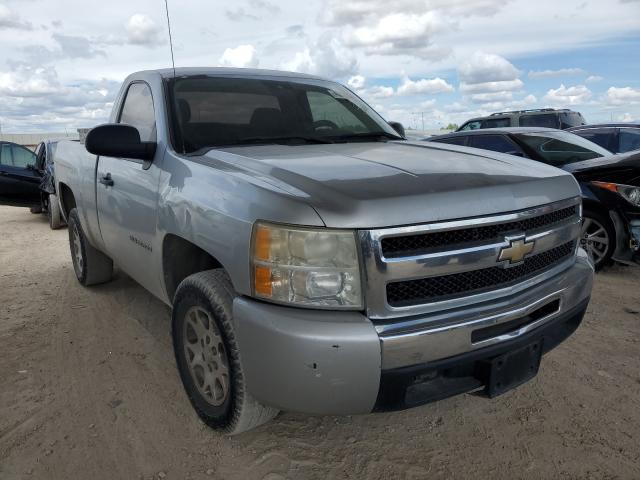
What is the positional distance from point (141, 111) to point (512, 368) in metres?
2.77

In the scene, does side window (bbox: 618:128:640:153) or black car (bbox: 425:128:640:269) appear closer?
black car (bbox: 425:128:640:269)

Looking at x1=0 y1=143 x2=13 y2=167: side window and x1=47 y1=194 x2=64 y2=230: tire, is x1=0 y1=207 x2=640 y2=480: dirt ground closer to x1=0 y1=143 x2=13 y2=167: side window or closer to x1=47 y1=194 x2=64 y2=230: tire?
x1=47 y1=194 x2=64 y2=230: tire

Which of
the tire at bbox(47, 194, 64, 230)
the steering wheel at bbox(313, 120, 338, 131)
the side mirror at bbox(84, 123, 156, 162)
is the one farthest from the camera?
the tire at bbox(47, 194, 64, 230)

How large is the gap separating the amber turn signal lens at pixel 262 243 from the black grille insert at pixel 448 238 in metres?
0.44

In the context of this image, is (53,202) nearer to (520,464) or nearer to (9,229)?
(9,229)

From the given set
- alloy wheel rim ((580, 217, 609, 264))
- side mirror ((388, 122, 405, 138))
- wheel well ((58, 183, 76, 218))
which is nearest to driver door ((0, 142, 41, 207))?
wheel well ((58, 183, 76, 218))

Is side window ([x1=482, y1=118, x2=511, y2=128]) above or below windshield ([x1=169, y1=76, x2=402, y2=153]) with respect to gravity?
below

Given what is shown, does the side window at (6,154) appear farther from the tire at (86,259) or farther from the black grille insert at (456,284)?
the black grille insert at (456,284)

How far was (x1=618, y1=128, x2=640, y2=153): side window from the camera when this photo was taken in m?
8.38

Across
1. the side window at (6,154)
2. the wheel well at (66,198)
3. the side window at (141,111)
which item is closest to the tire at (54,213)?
the side window at (6,154)

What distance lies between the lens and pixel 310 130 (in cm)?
341

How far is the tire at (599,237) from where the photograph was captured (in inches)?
205

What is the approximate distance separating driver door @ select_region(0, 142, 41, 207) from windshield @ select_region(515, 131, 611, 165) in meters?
8.58

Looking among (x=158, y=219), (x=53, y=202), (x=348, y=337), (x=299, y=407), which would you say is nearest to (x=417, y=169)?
(x=348, y=337)
